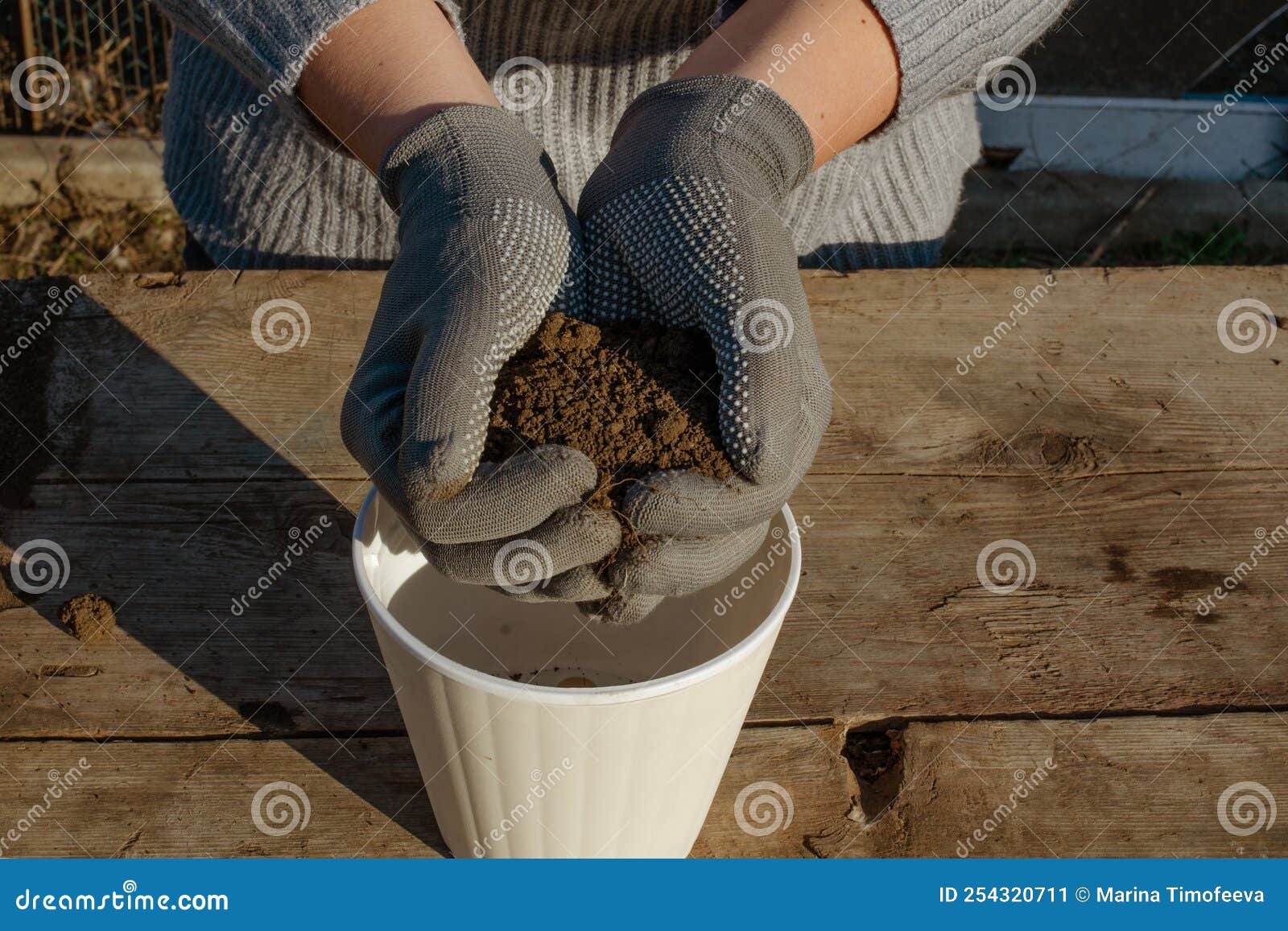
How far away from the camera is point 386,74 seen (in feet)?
3.58

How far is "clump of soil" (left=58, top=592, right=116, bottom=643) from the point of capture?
108cm

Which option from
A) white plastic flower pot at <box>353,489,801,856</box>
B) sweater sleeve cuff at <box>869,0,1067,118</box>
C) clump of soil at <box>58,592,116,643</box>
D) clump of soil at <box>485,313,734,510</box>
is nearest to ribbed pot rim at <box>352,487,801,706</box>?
white plastic flower pot at <box>353,489,801,856</box>

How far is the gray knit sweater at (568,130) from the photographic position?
4.04 ft

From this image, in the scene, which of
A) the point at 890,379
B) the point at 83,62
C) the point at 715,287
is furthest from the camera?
the point at 83,62

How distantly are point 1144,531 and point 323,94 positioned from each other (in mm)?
1075

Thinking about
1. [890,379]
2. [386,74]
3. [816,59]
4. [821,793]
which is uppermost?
[386,74]

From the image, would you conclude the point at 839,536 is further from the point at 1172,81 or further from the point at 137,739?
the point at 1172,81

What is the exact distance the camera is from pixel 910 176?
1663 millimetres

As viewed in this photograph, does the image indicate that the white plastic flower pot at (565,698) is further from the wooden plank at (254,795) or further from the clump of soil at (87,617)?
the clump of soil at (87,617)

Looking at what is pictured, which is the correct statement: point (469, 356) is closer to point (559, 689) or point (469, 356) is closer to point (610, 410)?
point (610, 410)

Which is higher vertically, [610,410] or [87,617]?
[610,410]

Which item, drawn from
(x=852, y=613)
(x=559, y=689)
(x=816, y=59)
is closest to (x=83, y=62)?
(x=816, y=59)

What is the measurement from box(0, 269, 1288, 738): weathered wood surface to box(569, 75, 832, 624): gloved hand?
33cm

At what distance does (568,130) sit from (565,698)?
3.35 feet
